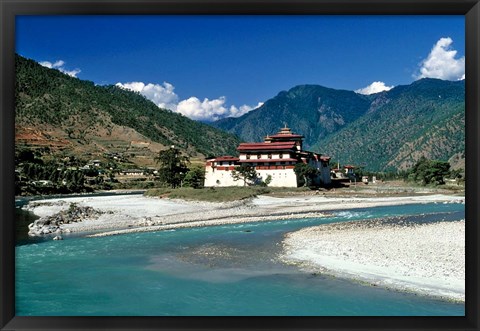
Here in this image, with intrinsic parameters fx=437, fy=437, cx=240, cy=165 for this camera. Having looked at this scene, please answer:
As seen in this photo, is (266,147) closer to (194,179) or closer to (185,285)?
(194,179)

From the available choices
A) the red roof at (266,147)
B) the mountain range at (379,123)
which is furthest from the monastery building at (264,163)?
the mountain range at (379,123)

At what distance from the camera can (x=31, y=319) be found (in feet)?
10.4

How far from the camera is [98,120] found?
57.3 metres

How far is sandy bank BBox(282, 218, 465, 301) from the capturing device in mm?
5801

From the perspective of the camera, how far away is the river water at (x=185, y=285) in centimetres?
491

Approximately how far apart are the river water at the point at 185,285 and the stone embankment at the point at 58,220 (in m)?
1.94

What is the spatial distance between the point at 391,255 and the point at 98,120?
2150 inches

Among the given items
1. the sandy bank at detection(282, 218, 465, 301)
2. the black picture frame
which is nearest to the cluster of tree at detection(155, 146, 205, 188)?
the sandy bank at detection(282, 218, 465, 301)

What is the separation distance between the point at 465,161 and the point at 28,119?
4801 centimetres

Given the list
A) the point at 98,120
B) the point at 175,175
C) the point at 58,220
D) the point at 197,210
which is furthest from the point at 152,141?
the point at 58,220

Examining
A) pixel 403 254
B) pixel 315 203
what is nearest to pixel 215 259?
pixel 403 254

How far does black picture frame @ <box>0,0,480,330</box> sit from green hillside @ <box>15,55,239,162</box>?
38633mm
